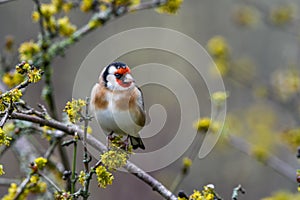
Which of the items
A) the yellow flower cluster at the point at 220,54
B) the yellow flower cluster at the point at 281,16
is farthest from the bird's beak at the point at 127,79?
the yellow flower cluster at the point at 281,16

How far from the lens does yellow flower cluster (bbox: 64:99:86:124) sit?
1.53 meters

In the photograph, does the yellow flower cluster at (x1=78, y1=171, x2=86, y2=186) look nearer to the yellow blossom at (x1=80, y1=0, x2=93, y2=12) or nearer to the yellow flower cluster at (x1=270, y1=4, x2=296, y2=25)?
the yellow blossom at (x1=80, y1=0, x2=93, y2=12)

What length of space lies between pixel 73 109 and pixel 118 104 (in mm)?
720

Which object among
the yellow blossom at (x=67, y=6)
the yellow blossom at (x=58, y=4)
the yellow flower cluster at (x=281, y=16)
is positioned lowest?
the yellow blossom at (x=58, y=4)

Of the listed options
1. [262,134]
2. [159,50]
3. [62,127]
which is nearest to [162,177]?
[262,134]

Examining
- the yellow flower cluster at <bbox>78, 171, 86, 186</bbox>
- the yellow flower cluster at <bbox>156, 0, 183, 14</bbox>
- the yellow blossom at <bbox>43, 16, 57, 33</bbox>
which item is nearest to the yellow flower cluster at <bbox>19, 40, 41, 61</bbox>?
the yellow blossom at <bbox>43, 16, 57, 33</bbox>

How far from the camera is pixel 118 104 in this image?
88.7 inches

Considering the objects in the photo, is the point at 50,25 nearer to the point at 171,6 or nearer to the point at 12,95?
the point at 171,6

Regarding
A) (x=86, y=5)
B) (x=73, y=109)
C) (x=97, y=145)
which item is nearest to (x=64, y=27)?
(x=86, y=5)

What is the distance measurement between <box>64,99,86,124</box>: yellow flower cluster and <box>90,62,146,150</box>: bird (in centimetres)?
65

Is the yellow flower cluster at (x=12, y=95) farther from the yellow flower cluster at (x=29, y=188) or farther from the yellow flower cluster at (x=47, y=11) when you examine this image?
the yellow flower cluster at (x=47, y=11)

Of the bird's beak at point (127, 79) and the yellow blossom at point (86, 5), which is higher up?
the yellow blossom at point (86, 5)

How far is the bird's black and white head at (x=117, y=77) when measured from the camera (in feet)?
7.21

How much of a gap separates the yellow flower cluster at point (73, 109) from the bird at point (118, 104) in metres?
0.65
